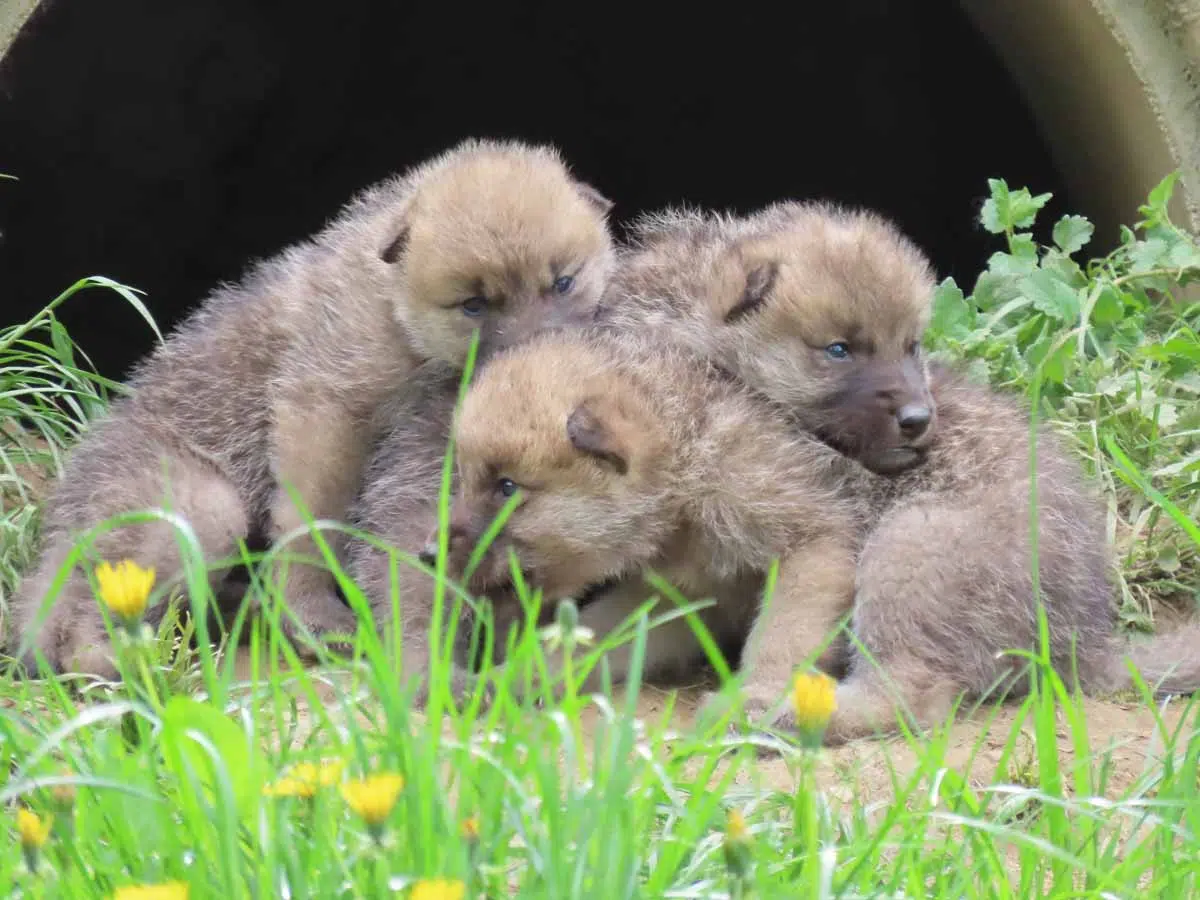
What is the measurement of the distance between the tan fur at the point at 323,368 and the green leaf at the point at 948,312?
42.3 inches

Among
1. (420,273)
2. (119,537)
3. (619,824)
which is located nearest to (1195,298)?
(420,273)

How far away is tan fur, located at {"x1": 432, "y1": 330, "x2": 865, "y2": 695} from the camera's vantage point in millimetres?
3135

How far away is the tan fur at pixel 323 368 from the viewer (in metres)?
3.62

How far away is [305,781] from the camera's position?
6.18ft

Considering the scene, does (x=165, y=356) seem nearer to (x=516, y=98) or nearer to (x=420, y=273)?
(x=420, y=273)

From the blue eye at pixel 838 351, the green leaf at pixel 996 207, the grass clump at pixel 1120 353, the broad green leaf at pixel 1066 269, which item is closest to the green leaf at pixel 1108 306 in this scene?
the grass clump at pixel 1120 353

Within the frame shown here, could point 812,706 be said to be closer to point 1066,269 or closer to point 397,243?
point 397,243

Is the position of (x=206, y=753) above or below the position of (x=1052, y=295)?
below

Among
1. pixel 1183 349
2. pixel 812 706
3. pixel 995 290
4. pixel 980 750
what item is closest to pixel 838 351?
pixel 980 750

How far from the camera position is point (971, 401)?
3.62 meters

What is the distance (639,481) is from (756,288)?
63 cm

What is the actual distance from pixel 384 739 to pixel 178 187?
548 centimetres

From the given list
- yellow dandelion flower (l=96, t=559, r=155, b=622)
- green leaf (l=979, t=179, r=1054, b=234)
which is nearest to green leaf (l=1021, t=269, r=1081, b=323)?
green leaf (l=979, t=179, r=1054, b=234)

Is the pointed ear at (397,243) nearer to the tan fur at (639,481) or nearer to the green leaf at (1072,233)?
the tan fur at (639,481)
